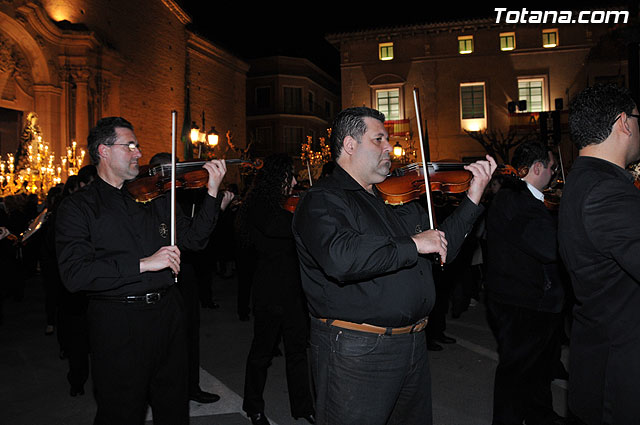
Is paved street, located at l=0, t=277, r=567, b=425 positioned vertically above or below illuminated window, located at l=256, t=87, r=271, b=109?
below

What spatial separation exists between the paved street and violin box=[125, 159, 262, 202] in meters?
2.13

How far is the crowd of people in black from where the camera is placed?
2406 mm

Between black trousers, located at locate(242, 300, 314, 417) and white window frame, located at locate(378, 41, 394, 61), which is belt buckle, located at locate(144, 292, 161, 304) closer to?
black trousers, located at locate(242, 300, 314, 417)

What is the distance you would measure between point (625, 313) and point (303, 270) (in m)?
1.53

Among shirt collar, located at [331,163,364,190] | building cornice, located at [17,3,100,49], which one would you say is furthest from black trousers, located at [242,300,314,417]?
building cornice, located at [17,3,100,49]

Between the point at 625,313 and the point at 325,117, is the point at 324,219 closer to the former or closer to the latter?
the point at 625,313

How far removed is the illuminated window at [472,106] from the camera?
97.6 feet

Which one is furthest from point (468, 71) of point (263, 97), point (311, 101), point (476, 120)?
point (263, 97)

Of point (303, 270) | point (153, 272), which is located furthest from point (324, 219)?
point (153, 272)

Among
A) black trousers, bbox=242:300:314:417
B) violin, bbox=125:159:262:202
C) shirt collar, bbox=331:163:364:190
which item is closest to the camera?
shirt collar, bbox=331:163:364:190

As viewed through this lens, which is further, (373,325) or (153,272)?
(153,272)

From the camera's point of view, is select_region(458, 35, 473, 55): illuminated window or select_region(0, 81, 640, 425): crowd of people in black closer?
select_region(0, 81, 640, 425): crowd of people in black

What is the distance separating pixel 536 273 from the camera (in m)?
4.03

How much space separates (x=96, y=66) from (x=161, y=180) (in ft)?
64.9
